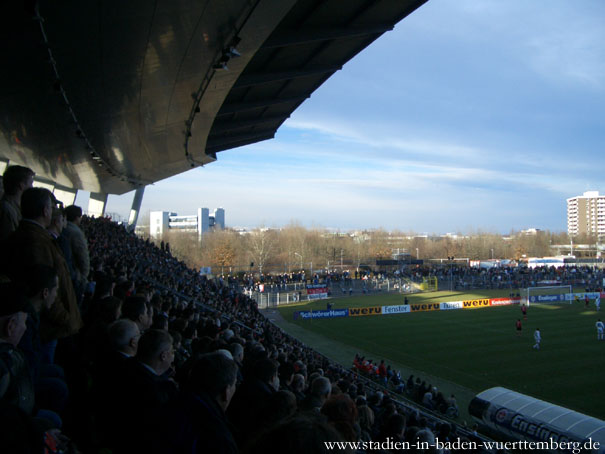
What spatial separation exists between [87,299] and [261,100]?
9438 millimetres

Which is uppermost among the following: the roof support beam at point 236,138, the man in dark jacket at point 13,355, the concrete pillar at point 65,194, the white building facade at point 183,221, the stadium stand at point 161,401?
the white building facade at point 183,221

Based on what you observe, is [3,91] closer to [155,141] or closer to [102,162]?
[155,141]

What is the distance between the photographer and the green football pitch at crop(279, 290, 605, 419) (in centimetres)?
1770

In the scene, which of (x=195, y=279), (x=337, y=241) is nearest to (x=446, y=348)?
(x=195, y=279)

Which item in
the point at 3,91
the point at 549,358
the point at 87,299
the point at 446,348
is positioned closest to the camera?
the point at 87,299

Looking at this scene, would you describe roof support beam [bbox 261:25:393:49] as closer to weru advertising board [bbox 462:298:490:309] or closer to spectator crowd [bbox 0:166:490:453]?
spectator crowd [bbox 0:166:490:453]

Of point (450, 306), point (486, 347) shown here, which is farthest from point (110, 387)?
point (450, 306)

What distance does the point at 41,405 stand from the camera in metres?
2.83

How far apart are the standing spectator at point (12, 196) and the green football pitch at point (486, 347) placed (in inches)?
645

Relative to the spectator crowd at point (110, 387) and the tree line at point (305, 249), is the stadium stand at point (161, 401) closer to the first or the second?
the spectator crowd at point (110, 387)

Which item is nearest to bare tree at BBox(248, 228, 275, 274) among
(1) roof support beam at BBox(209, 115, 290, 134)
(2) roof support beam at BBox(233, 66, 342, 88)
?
(1) roof support beam at BBox(209, 115, 290, 134)

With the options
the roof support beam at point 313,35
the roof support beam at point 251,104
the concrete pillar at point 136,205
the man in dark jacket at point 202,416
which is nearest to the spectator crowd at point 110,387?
the man in dark jacket at point 202,416

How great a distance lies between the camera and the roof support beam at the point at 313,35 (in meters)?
9.37

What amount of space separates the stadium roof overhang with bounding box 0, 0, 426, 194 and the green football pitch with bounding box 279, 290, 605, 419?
13.3m
